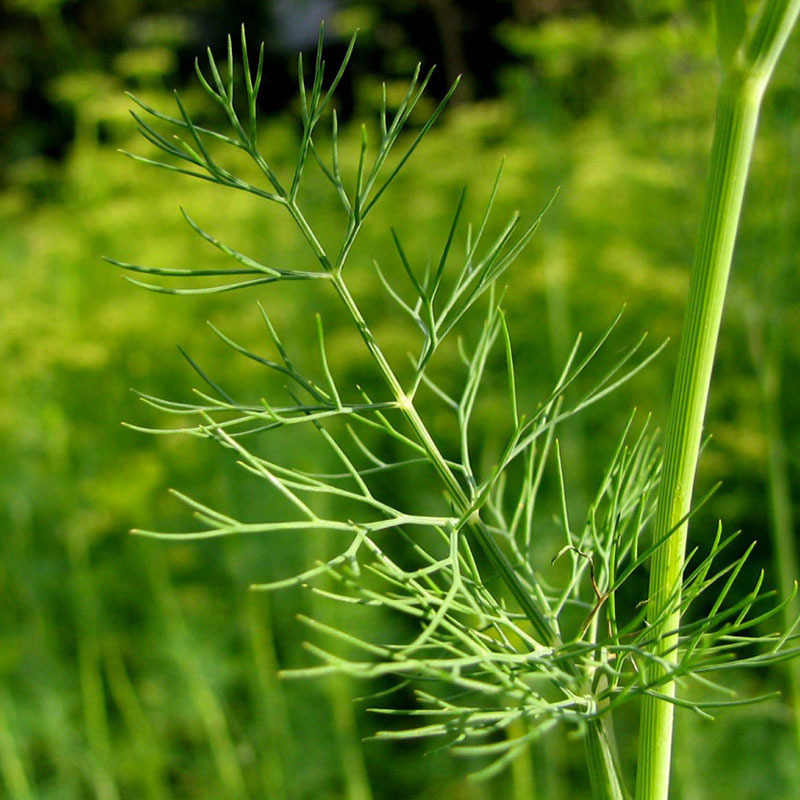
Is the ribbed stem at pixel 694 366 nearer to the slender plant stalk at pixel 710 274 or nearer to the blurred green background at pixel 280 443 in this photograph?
the slender plant stalk at pixel 710 274

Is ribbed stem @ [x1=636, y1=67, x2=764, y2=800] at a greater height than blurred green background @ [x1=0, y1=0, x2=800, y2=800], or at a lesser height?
greater

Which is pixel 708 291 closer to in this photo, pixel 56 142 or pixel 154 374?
pixel 154 374

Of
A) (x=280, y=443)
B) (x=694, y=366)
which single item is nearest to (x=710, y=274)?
(x=694, y=366)

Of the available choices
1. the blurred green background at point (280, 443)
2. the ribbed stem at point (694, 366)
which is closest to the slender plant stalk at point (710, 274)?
the ribbed stem at point (694, 366)

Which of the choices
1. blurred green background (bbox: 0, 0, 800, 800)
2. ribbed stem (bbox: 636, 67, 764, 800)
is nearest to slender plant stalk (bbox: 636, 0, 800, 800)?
ribbed stem (bbox: 636, 67, 764, 800)

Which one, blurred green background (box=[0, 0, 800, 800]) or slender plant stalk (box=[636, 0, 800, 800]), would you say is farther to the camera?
blurred green background (box=[0, 0, 800, 800])

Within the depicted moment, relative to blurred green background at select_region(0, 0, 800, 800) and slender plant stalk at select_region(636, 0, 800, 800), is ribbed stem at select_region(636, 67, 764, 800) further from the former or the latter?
blurred green background at select_region(0, 0, 800, 800)

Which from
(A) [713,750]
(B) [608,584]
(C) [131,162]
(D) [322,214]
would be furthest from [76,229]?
(B) [608,584]
